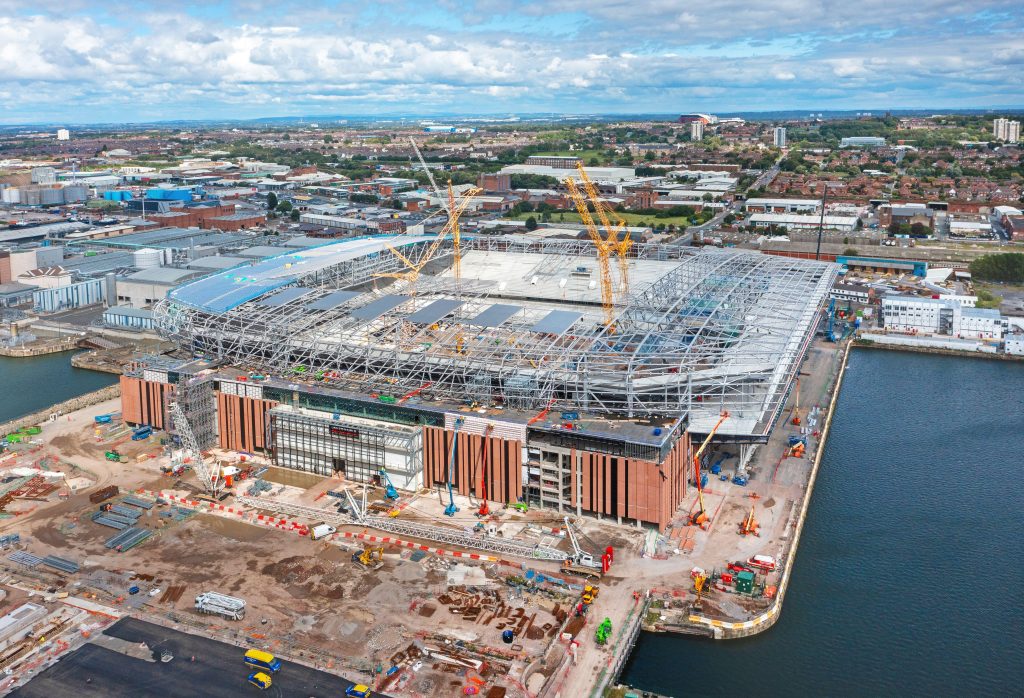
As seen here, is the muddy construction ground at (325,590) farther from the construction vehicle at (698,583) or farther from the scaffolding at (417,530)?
the construction vehicle at (698,583)

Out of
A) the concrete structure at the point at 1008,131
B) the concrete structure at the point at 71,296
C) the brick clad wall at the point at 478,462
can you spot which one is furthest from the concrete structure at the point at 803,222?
the concrete structure at the point at 1008,131

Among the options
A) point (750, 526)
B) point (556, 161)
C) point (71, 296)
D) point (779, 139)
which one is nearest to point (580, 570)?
point (750, 526)

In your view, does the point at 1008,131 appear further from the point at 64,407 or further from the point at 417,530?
the point at 64,407

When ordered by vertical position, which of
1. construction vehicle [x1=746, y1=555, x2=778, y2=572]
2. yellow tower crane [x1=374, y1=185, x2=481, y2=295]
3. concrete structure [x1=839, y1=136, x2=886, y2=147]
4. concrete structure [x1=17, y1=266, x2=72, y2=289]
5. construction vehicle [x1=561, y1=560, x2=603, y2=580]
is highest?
concrete structure [x1=839, y1=136, x2=886, y2=147]

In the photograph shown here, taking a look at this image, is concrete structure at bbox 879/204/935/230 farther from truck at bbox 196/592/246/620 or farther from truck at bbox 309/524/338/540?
truck at bbox 196/592/246/620

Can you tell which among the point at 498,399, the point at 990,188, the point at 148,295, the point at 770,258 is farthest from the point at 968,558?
the point at 990,188

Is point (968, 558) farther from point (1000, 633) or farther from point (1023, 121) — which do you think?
point (1023, 121)

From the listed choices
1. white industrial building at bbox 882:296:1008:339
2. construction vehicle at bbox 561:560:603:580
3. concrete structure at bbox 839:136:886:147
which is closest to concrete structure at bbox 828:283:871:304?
white industrial building at bbox 882:296:1008:339
